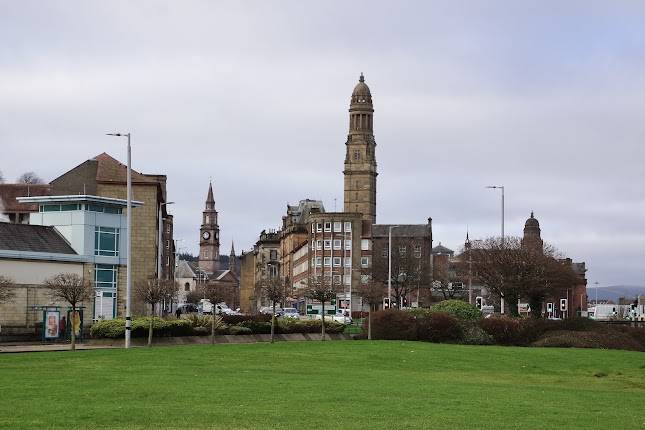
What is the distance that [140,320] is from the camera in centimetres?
5012

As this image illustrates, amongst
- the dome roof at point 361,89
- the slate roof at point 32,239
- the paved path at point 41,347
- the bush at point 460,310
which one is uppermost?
the dome roof at point 361,89

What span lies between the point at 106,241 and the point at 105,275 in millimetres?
1846

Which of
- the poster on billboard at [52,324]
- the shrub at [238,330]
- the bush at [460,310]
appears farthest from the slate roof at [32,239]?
the bush at [460,310]

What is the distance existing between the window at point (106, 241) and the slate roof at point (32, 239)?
1.52 metres

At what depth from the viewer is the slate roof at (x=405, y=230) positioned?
155m

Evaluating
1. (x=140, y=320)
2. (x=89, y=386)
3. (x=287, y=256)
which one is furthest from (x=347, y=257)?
(x=89, y=386)

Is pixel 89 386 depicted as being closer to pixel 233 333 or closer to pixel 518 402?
pixel 518 402

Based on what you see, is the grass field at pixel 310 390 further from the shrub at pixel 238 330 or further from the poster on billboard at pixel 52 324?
the shrub at pixel 238 330

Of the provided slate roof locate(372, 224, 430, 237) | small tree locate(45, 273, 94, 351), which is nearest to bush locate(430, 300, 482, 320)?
small tree locate(45, 273, 94, 351)

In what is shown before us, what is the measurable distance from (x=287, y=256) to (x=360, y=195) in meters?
16.4

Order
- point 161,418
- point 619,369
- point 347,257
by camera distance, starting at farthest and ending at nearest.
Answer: point 347,257
point 619,369
point 161,418

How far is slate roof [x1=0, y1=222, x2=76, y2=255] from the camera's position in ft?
174

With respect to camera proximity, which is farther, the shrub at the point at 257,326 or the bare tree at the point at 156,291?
the shrub at the point at 257,326

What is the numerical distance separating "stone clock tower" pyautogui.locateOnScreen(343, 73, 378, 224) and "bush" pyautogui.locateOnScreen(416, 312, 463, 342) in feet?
420
